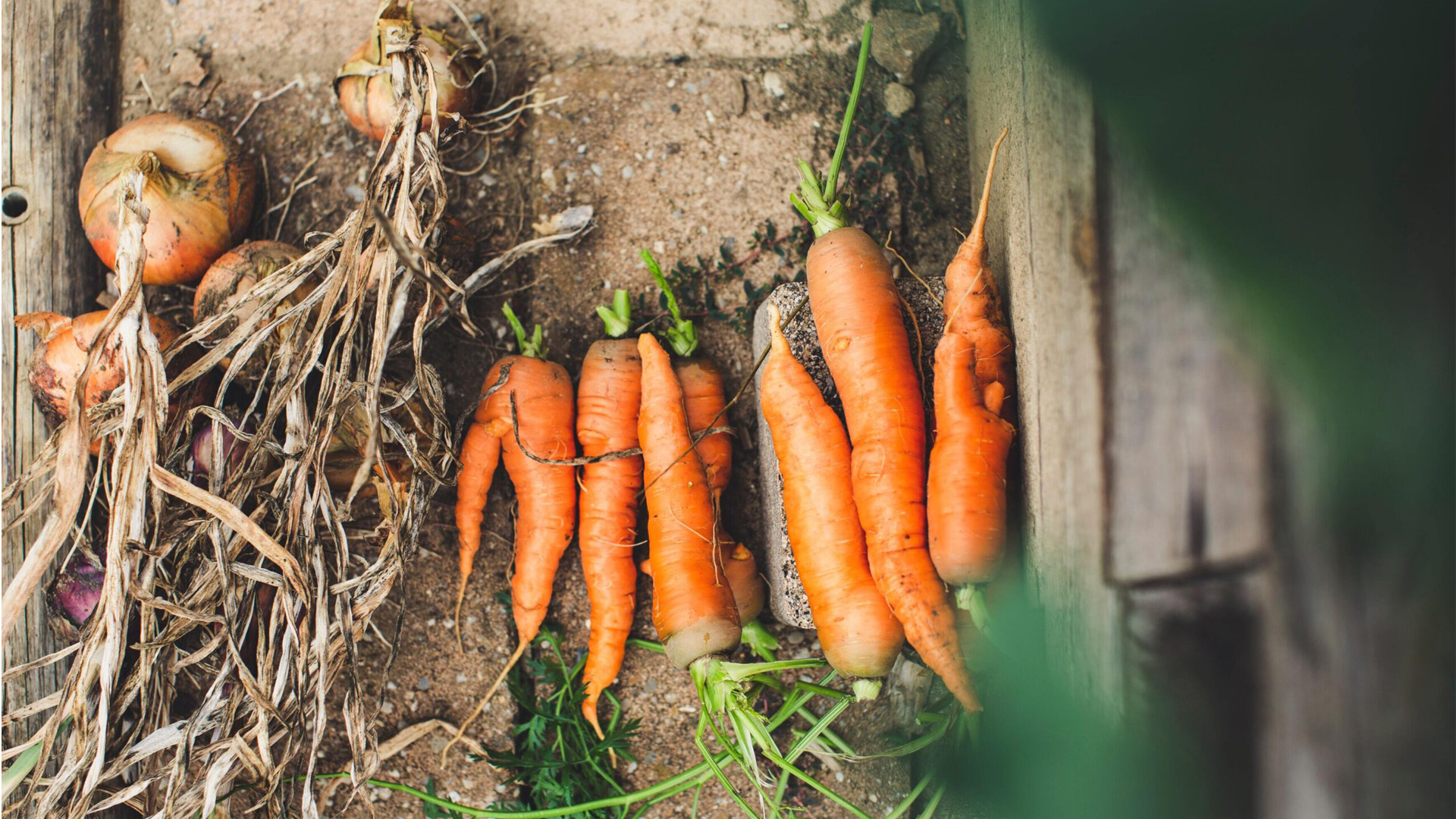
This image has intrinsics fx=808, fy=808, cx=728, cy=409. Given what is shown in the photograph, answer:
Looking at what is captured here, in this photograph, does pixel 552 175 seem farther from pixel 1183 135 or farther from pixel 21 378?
pixel 1183 135

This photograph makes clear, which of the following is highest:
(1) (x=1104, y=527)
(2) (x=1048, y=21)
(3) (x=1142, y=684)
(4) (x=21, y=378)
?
(2) (x=1048, y=21)

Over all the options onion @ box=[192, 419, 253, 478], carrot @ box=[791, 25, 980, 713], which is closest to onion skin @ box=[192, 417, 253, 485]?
onion @ box=[192, 419, 253, 478]

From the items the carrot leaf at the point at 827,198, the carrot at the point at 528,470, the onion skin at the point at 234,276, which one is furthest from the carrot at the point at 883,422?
the onion skin at the point at 234,276

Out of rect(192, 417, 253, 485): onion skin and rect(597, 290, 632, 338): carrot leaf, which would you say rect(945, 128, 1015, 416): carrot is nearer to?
rect(597, 290, 632, 338): carrot leaf

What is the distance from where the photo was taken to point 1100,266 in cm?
83

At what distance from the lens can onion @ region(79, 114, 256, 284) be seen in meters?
1.58

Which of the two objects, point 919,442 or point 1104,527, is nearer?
point 1104,527

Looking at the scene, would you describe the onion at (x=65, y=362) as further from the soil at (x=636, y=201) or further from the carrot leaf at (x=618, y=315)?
the carrot leaf at (x=618, y=315)

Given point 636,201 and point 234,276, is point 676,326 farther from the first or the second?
point 234,276

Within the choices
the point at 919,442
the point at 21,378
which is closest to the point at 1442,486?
the point at 919,442

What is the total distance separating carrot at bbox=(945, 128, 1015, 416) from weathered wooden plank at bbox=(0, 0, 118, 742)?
70.7 inches

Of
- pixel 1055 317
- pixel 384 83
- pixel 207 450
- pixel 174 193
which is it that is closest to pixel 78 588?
pixel 207 450

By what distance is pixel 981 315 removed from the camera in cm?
136

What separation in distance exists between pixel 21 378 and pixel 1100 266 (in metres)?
1.97
